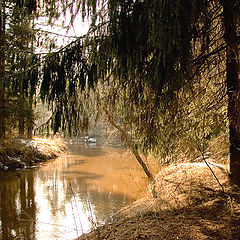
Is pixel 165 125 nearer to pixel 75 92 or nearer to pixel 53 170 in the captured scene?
pixel 75 92

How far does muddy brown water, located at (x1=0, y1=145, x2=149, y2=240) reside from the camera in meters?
4.87

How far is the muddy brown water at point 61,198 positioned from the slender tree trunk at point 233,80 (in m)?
2.14

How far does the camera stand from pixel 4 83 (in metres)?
2.50

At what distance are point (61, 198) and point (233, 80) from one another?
6061mm

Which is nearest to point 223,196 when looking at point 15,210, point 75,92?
point 75,92

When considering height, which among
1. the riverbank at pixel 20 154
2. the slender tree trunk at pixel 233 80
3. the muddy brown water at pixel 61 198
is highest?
the slender tree trunk at pixel 233 80

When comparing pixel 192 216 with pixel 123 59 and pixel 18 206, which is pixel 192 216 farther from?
pixel 18 206

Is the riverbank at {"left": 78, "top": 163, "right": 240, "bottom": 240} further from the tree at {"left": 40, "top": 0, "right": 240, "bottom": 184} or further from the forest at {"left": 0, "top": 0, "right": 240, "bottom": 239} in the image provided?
the tree at {"left": 40, "top": 0, "right": 240, "bottom": 184}

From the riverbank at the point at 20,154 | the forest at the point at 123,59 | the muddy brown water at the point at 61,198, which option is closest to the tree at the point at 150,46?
the forest at the point at 123,59

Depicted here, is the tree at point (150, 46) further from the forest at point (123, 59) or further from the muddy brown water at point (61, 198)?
the muddy brown water at point (61, 198)

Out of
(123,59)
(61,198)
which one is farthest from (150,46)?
(61,198)

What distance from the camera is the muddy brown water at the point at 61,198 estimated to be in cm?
487

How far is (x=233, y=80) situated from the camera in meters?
2.87

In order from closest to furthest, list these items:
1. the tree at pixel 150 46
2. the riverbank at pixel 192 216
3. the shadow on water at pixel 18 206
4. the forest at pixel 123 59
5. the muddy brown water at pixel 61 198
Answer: the tree at pixel 150 46, the forest at pixel 123 59, the riverbank at pixel 192 216, the shadow on water at pixel 18 206, the muddy brown water at pixel 61 198
